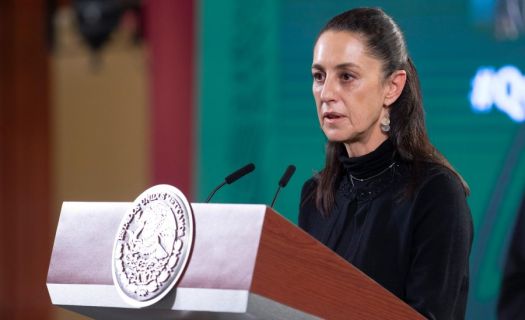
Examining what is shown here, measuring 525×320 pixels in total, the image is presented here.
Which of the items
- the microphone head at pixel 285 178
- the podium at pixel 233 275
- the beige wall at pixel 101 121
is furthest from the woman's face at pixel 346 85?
the beige wall at pixel 101 121

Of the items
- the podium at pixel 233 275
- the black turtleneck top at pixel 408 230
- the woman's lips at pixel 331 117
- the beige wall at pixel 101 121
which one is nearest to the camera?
the podium at pixel 233 275

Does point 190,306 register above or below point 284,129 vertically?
above

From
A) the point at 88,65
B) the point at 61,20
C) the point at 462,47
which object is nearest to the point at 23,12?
the point at 61,20

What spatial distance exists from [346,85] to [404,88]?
167 mm

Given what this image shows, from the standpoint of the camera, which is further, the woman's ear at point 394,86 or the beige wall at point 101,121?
the beige wall at point 101,121

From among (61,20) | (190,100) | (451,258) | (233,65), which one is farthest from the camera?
(61,20)

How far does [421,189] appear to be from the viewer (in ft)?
5.97

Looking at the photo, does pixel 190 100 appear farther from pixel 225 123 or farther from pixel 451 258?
pixel 451 258

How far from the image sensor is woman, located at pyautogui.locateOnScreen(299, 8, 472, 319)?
176cm

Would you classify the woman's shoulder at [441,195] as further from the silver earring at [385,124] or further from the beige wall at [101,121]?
the beige wall at [101,121]

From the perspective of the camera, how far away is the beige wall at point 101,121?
315 inches

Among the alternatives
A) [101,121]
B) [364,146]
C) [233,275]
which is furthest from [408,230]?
[101,121]

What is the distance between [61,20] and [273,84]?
11.8 feet

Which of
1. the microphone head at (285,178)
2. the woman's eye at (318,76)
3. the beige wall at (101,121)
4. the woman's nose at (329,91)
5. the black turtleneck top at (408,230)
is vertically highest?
the woman's eye at (318,76)
